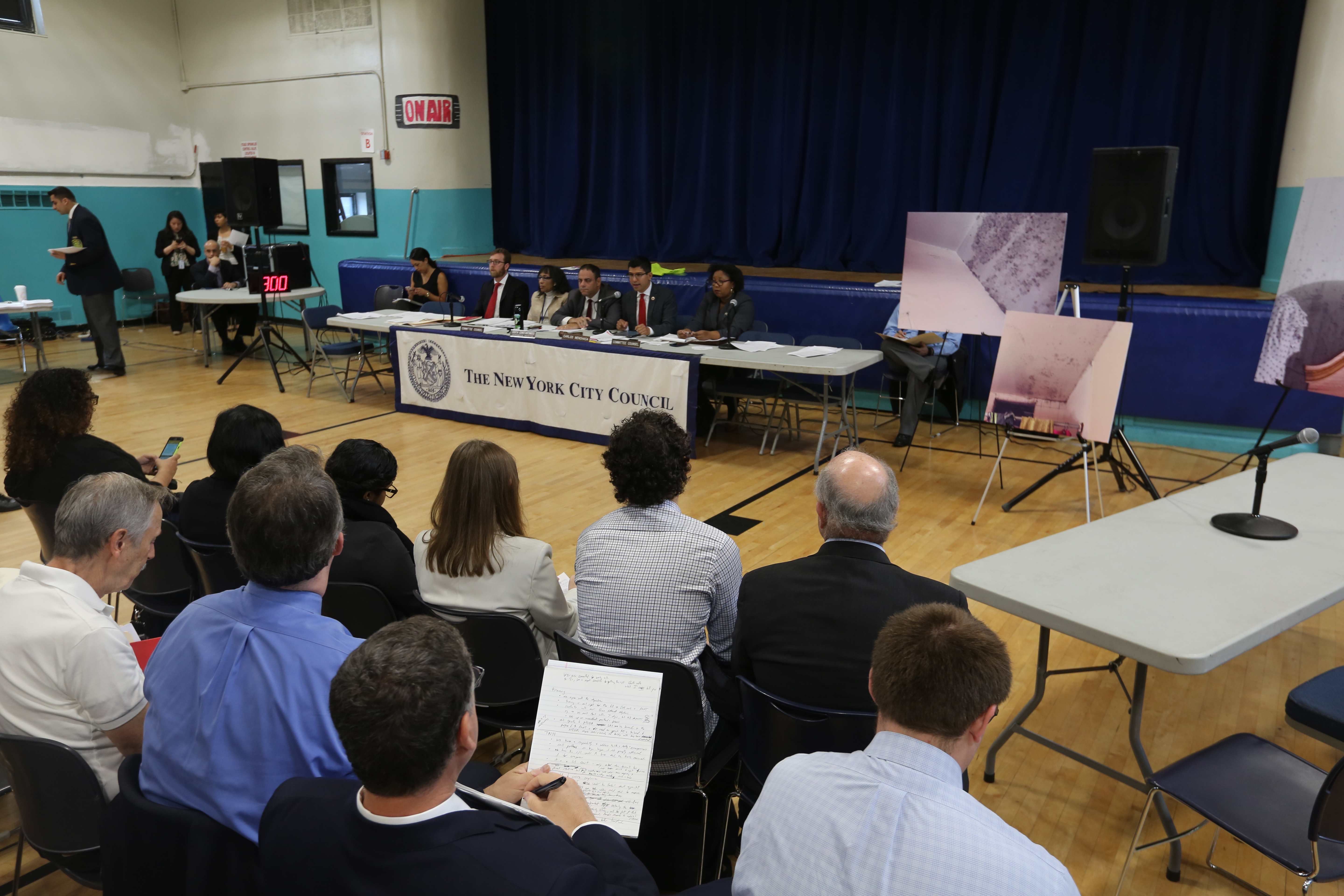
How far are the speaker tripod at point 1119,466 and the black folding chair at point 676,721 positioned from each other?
3383 millimetres

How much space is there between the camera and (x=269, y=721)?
1471mm

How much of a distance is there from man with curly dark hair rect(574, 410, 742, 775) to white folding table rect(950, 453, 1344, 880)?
0.68 metres

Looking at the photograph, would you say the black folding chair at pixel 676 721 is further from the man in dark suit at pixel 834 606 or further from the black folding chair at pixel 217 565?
the black folding chair at pixel 217 565

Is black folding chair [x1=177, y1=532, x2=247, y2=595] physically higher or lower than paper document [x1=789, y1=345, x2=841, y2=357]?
lower

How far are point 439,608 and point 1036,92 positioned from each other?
718 cm

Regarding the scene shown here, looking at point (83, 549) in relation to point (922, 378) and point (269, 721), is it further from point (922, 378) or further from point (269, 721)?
point (922, 378)

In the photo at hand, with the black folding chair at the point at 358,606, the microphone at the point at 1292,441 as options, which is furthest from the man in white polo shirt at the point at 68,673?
the microphone at the point at 1292,441

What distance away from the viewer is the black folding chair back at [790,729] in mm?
1753

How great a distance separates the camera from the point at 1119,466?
5219 millimetres

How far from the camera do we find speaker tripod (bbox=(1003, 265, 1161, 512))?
16.1ft

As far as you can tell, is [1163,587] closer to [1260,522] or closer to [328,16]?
[1260,522]

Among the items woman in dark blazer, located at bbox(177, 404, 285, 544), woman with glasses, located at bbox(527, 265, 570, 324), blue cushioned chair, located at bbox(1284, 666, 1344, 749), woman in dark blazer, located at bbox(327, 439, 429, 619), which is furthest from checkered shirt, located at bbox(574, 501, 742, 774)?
woman with glasses, located at bbox(527, 265, 570, 324)

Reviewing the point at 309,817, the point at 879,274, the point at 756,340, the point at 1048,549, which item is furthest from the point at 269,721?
the point at 879,274

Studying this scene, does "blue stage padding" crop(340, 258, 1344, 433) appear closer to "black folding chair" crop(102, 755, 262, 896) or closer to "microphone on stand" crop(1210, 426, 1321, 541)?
"microphone on stand" crop(1210, 426, 1321, 541)
